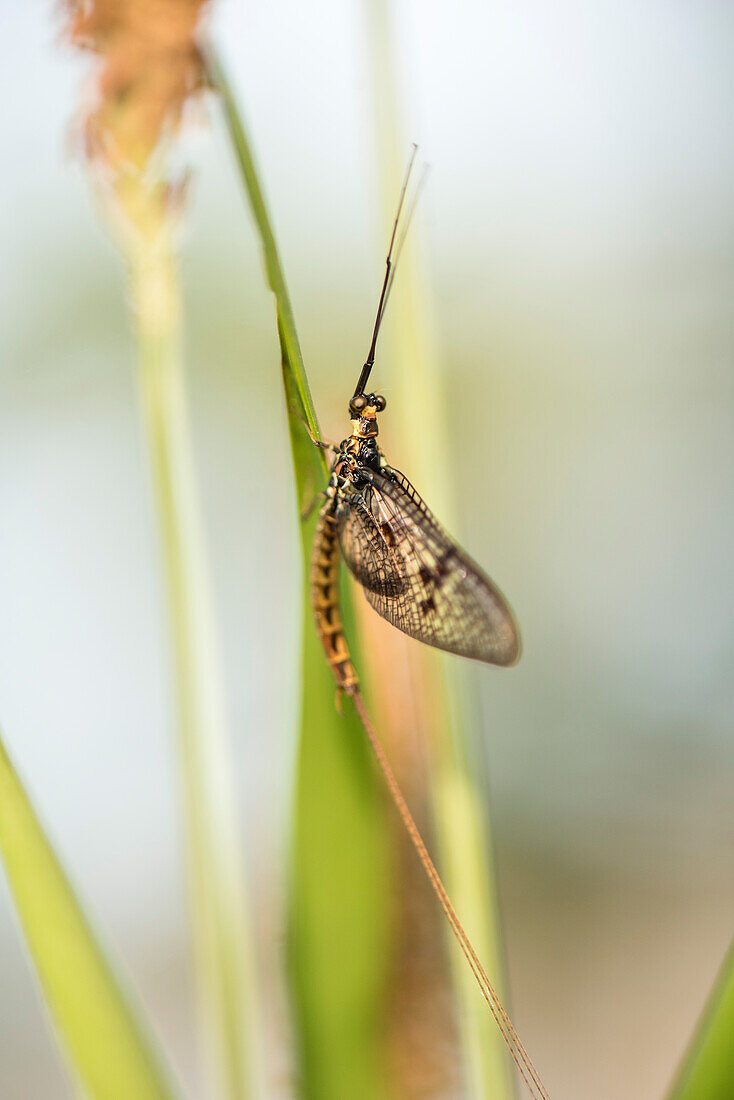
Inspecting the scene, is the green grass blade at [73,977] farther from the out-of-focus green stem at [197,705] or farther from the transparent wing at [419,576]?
the transparent wing at [419,576]

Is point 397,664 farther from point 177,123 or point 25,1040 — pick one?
point 25,1040

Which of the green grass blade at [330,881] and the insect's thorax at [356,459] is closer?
the green grass blade at [330,881]

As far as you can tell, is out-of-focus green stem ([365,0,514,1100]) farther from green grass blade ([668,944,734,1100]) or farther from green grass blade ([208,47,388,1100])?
green grass blade ([668,944,734,1100])

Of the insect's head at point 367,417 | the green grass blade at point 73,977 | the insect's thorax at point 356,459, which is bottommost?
the green grass blade at point 73,977

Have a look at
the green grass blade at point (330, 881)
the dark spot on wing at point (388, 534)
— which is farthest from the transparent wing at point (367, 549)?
the green grass blade at point (330, 881)

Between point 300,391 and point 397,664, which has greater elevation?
point 300,391

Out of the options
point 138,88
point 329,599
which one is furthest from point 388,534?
point 138,88

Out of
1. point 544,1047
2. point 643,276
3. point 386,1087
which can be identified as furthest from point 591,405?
point 386,1087
